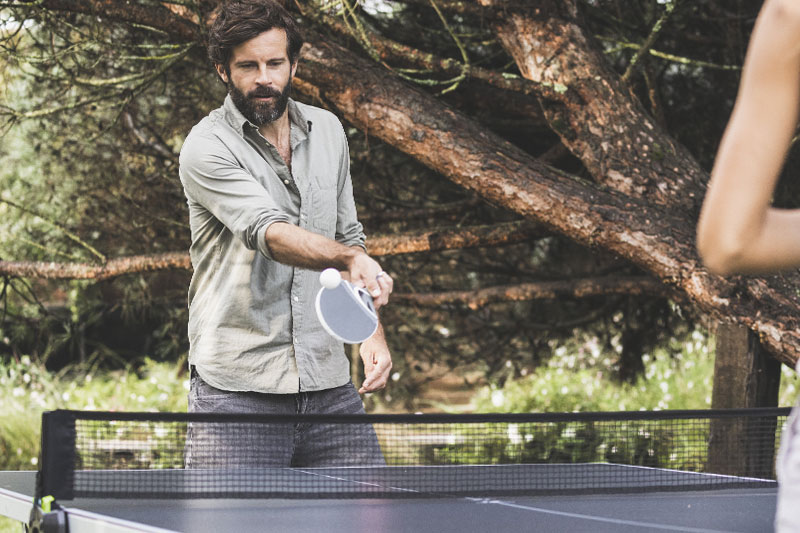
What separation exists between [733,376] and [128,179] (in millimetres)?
4907

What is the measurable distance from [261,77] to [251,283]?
63cm

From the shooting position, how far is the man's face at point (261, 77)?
321cm

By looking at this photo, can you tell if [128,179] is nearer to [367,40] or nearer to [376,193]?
[376,193]

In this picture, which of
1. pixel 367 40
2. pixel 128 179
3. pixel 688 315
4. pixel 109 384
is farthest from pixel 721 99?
pixel 109 384

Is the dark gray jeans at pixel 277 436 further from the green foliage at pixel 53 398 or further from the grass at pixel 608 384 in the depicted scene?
the green foliage at pixel 53 398

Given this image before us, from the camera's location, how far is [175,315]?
343 inches

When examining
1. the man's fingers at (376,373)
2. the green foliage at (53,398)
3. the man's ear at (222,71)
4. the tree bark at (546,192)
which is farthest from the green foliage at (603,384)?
the man's ear at (222,71)

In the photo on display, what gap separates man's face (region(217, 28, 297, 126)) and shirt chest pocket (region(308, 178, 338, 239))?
10.0 inches

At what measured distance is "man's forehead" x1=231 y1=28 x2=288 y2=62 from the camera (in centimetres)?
320

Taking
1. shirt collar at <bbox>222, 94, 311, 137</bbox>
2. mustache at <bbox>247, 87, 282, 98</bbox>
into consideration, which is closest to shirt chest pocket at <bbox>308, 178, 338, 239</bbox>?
shirt collar at <bbox>222, 94, 311, 137</bbox>

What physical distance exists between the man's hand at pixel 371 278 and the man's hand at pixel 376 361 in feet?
1.66

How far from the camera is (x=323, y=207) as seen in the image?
3.31m

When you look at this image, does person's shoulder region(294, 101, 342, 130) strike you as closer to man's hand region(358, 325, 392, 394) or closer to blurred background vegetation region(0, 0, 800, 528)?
man's hand region(358, 325, 392, 394)

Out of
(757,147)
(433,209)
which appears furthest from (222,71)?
(433,209)
